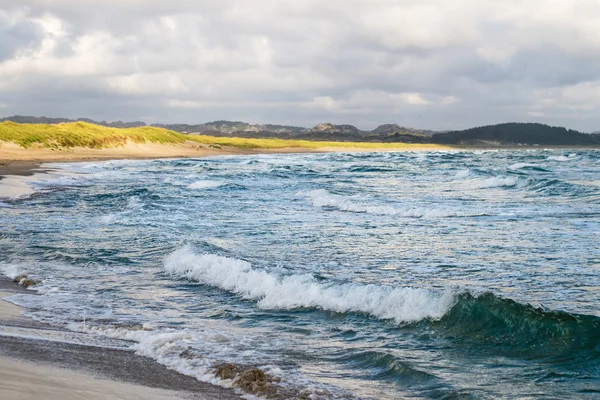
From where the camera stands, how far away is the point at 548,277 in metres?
10.6

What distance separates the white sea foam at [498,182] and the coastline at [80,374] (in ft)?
91.6

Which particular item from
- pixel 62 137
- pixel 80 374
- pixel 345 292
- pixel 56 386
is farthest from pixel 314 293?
pixel 62 137

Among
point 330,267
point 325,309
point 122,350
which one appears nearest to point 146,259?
point 330,267

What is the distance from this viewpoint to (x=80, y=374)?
20.3ft

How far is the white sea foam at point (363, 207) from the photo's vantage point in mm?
20719

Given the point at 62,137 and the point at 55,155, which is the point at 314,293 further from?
the point at 62,137

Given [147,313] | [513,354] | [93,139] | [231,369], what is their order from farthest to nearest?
[93,139]
[147,313]
[513,354]
[231,369]

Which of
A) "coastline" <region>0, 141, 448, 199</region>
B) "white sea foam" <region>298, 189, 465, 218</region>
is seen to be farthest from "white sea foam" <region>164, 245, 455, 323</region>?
"coastline" <region>0, 141, 448, 199</region>

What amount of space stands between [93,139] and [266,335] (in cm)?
7685

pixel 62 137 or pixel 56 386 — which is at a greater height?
pixel 62 137

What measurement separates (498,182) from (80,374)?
29878 millimetres

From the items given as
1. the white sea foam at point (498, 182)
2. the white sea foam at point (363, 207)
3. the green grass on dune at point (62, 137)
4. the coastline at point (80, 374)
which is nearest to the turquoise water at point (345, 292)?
the white sea foam at point (363, 207)

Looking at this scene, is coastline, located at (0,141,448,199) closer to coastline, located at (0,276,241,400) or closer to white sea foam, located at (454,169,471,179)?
coastline, located at (0,276,241,400)

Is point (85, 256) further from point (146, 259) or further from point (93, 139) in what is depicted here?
point (93, 139)
